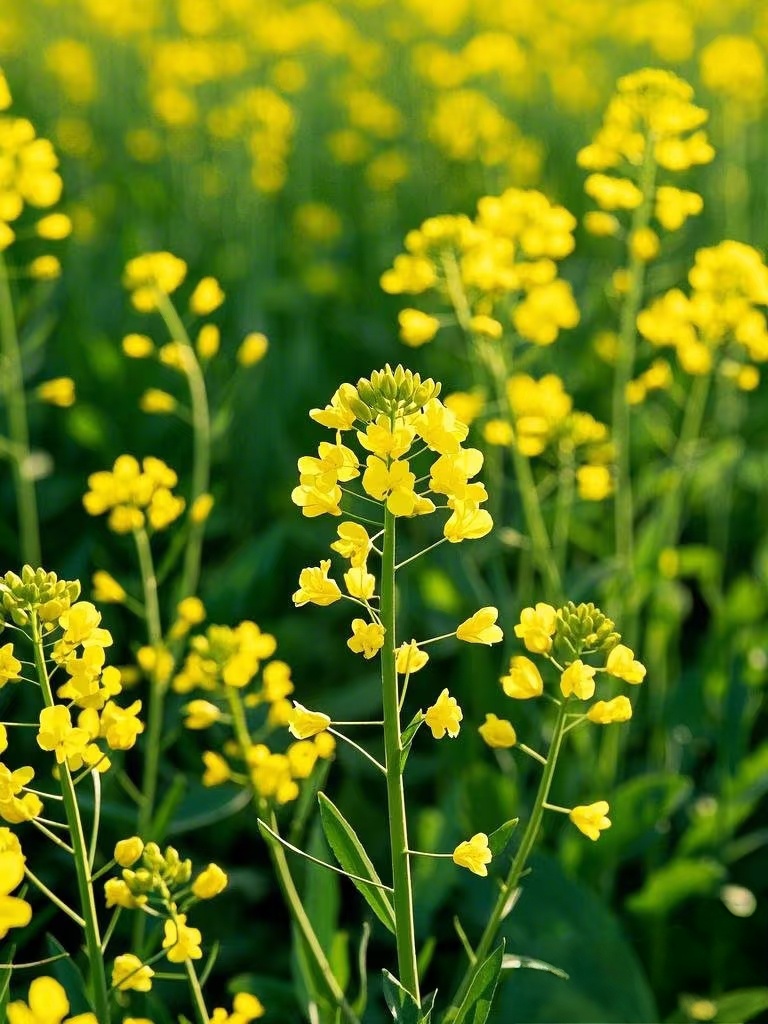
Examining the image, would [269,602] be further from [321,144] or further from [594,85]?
[594,85]

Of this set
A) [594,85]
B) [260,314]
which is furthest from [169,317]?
[594,85]

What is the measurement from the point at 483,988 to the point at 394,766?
19 centimetres

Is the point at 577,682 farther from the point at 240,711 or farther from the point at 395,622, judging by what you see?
the point at 240,711

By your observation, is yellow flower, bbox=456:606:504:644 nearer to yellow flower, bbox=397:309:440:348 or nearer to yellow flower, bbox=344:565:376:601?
yellow flower, bbox=344:565:376:601

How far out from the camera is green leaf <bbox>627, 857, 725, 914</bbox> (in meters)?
1.83

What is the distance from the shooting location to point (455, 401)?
2066mm

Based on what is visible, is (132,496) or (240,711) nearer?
(240,711)

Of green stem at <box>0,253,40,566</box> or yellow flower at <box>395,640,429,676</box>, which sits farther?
green stem at <box>0,253,40,566</box>

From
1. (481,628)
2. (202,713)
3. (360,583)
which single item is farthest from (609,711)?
(202,713)

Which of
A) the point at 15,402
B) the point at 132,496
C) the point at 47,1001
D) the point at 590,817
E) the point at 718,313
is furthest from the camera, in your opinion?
the point at 15,402

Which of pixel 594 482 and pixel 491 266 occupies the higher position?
pixel 491 266

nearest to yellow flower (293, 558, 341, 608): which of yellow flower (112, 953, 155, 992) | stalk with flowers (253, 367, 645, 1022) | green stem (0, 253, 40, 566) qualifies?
stalk with flowers (253, 367, 645, 1022)

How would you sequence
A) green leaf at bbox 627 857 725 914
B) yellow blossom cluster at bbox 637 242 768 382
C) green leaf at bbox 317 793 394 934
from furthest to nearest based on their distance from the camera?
yellow blossom cluster at bbox 637 242 768 382, green leaf at bbox 627 857 725 914, green leaf at bbox 317 793 394 934

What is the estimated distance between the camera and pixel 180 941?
1.01m
